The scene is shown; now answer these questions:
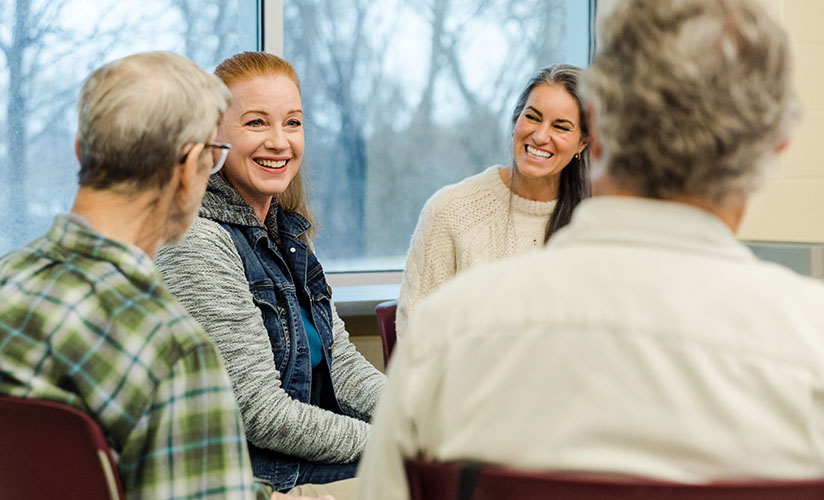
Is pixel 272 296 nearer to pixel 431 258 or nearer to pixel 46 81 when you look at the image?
pixel 431 258

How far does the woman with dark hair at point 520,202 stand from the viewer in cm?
247

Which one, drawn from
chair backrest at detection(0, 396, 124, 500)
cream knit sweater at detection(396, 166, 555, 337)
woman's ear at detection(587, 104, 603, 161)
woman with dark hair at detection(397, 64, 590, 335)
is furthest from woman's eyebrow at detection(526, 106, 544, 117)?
chair backrest at detection(0, 396, 124, 500)

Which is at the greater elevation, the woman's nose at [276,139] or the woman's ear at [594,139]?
the woman's ear at [594,139]

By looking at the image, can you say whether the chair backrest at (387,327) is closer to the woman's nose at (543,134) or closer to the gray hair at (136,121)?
the woman's nose at (543,134)

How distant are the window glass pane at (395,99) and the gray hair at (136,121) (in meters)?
2.03

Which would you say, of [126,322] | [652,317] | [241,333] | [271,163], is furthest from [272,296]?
[652,317]

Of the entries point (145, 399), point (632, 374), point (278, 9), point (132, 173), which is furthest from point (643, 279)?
point (278, 9)

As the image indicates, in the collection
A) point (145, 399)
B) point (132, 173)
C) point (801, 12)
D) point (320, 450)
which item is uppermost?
point (801, 12)

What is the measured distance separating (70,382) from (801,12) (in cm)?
145

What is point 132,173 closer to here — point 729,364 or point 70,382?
point 70,382

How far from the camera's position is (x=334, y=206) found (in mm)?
3377

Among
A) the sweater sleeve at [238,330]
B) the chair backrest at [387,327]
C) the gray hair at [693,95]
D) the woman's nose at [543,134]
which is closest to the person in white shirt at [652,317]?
the gray hair at [693,95]

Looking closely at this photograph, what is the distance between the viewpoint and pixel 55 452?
997 millimetres

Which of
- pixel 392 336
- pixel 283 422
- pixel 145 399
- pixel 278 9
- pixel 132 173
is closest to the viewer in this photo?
pixel 145 399
